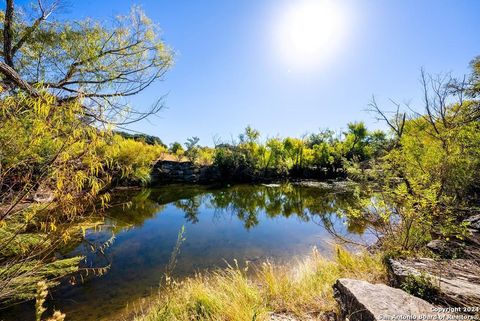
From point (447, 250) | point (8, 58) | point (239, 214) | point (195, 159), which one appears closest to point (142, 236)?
point (239, 214)

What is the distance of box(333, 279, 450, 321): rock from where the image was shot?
1.91m

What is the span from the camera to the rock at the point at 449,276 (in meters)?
2.15

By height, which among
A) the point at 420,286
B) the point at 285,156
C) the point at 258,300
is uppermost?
the point at 285,156

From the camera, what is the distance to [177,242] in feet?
7.75

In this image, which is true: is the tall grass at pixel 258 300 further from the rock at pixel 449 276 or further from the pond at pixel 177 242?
the pond at pixel 177 242

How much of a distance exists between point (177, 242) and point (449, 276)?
3.19 meters

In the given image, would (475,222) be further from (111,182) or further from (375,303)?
(111,182)

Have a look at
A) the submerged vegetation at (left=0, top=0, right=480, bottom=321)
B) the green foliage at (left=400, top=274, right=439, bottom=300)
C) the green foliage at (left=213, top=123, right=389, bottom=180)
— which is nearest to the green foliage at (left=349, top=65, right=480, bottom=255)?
the submerged vegetation at (left=0, top=0, right=480, bottom=321)

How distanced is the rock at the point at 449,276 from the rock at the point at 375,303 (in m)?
0.32

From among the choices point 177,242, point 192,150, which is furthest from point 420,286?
point 192,150

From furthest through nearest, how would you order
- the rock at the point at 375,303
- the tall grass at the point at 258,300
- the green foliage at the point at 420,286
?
the tall grass at the point at 258,300, the green foliage at the point at 420,286, the rock at the point at 375,303

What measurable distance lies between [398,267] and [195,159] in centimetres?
2273

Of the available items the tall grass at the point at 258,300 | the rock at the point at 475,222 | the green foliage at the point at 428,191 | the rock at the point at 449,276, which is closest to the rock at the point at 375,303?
the rock at the point at 449,276

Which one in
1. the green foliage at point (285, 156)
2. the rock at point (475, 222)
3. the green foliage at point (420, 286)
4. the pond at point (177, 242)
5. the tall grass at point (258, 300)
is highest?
the green foliage at point (285, 156)
